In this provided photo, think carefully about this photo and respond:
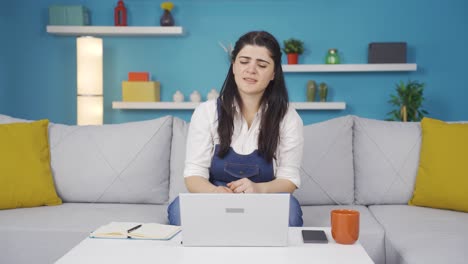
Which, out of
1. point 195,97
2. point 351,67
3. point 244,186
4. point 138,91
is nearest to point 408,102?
point 351,67

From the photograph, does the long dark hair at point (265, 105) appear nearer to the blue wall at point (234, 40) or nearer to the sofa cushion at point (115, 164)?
the sofa cushion at point (115, 164)

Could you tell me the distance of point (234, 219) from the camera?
1.45 metres

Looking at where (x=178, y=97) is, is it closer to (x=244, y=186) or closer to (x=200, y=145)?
(x=200, y=145)

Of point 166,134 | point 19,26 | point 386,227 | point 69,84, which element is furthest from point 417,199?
point 19,26

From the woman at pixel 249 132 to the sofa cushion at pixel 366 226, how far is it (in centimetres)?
19

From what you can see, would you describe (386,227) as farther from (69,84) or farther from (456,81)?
(69,84)

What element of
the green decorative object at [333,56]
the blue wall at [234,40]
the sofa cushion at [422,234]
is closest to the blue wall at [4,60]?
the blue wall at [234,40]

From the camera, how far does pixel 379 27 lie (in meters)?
4.60

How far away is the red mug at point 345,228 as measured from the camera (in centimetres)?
151

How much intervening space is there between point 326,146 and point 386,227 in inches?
22.5

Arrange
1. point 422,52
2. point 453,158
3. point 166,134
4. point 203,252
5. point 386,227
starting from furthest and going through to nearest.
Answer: point 422,52, point 166,134, point 453,158, point 386,227, point 203,252

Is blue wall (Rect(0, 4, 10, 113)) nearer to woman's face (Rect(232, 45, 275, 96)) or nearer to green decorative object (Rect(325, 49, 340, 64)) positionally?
green decorative object (Rect(325, 49, 340, 64))

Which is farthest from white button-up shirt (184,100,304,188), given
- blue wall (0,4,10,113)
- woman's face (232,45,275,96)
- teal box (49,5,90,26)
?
blue wall (0,4,10,113)

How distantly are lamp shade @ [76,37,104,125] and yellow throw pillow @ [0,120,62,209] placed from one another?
1.73m
